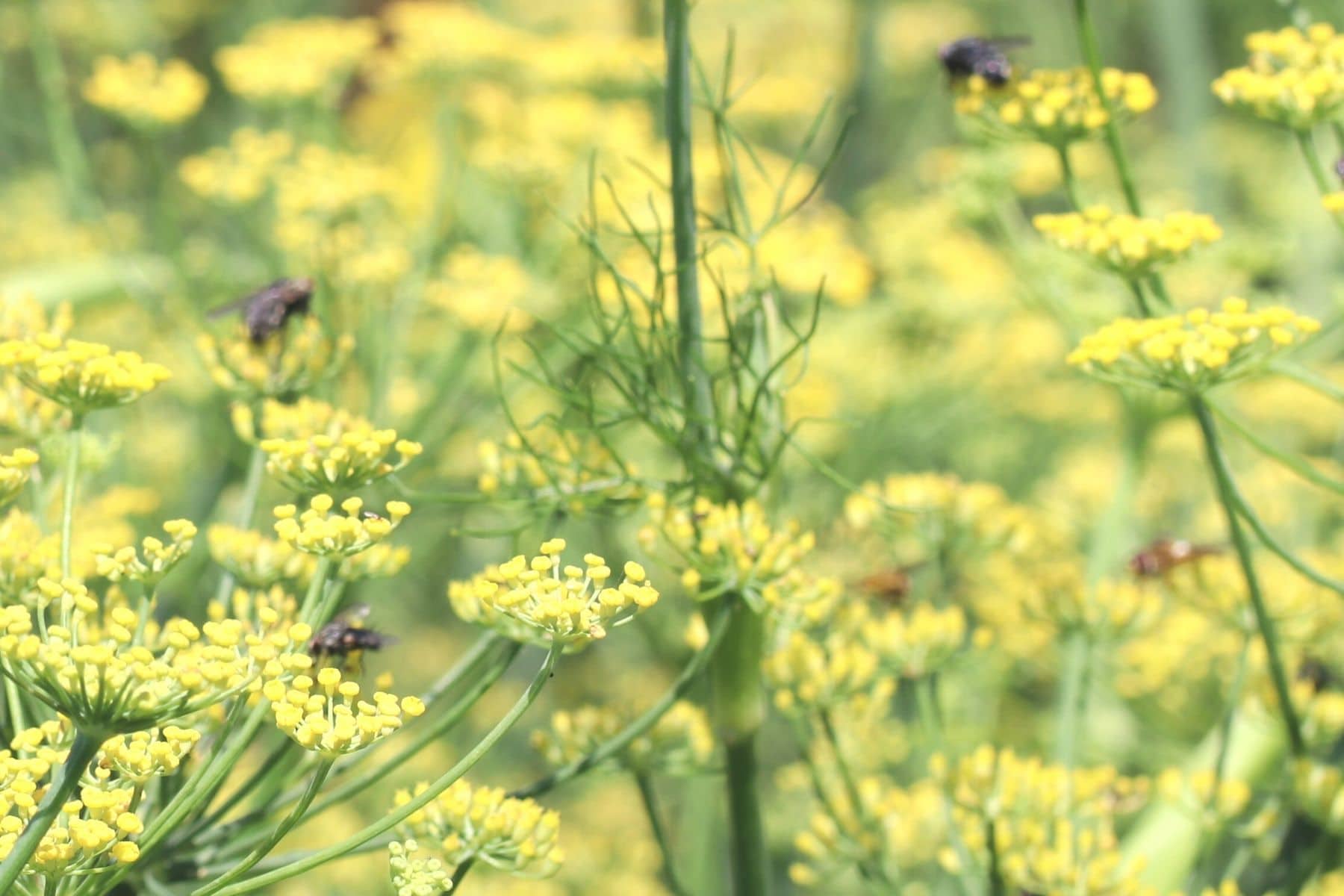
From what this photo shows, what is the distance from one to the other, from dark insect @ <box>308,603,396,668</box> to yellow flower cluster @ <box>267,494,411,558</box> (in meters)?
0.19

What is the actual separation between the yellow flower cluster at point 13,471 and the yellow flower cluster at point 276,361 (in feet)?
1.09

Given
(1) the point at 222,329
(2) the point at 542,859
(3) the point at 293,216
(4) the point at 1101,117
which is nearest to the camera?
(2) the point at 542,859

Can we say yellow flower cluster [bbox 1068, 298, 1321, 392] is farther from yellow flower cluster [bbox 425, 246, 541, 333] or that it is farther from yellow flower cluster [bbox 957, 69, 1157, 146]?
yellow flower cluster [bbox 425, 246, 541, 333]

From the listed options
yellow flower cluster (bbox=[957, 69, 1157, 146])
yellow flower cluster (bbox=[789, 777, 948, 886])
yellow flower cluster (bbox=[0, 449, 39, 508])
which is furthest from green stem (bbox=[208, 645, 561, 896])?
yellow flower cluster (bbox=[957, 69, 1157, 146])

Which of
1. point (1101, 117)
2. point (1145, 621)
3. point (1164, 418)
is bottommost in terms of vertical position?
point (1145, 621)

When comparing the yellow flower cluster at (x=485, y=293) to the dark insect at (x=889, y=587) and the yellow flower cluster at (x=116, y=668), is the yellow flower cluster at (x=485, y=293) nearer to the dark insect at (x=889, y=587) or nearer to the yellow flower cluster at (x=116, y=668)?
the dark insect at (x=889, y=587)

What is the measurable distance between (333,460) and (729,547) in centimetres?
31

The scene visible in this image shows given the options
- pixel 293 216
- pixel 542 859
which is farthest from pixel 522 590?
pixel 293 216

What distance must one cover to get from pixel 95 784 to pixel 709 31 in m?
3.57

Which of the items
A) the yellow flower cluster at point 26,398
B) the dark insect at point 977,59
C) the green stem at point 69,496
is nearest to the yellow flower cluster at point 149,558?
the green stem at point 69,496

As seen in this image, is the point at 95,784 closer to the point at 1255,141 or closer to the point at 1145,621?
the point at 1145,621

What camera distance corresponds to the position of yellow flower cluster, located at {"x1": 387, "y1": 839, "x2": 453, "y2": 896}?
910 millimetres

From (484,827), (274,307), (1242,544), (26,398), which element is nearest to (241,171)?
(274,307)

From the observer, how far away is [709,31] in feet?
13.6
